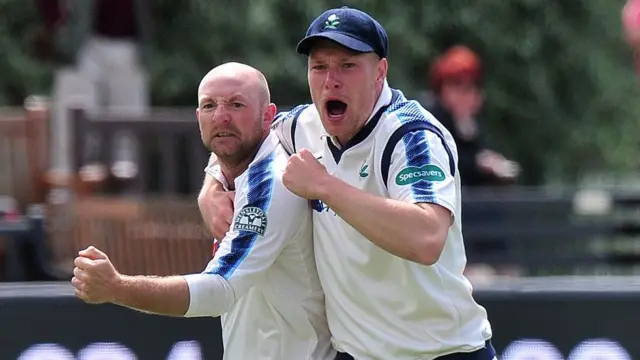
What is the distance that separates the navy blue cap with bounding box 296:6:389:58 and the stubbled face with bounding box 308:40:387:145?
2 cm

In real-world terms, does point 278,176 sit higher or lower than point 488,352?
higher

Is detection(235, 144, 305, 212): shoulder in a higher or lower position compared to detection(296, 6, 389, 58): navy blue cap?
lower

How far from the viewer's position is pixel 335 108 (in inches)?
152

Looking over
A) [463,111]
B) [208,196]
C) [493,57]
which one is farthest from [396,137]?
[493,57]

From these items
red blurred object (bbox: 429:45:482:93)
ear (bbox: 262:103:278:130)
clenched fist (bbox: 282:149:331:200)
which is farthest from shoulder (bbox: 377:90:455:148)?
red blurred object (bbox: 429:45:482:93)

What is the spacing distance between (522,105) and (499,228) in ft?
11.5

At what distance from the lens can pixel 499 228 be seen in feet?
28.1

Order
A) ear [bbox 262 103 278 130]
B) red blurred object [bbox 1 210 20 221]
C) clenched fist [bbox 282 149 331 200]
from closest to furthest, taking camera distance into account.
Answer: clenched fist [bbox 282 149 331 200] < ear [bbox 262 103 278 130] < red blurred object [bbox 1 210 20 221]

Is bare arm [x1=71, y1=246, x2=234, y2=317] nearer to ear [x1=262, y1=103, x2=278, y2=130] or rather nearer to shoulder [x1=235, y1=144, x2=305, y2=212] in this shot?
shoulder [x1=235, y1=144, x2=305, y2=212]

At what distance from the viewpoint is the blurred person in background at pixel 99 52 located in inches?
340

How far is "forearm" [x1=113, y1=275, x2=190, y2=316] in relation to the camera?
3.62 m

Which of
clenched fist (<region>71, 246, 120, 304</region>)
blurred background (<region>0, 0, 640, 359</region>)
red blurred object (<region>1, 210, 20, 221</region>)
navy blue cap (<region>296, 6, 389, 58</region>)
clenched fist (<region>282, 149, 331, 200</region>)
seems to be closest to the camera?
clenched fist (<region>71, 246, 120, 304</region>)

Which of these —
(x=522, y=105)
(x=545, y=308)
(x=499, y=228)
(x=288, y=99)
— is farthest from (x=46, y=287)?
(x=522, y=105)

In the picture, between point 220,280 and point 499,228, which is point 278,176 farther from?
point 499,228
